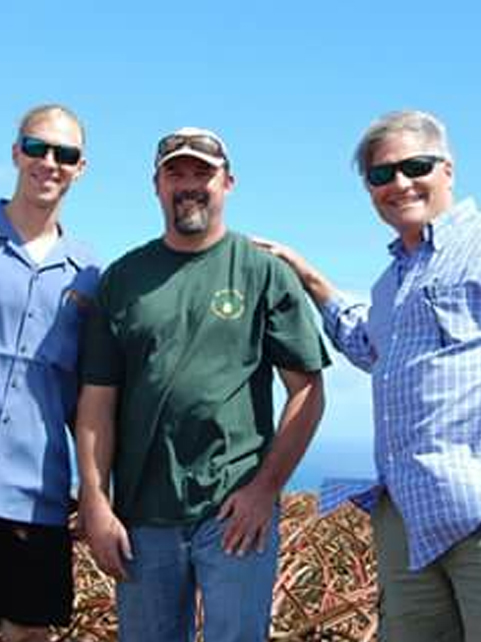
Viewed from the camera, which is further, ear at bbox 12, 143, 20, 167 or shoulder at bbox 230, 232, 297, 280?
ear at bbox 12, 143, 20, 167

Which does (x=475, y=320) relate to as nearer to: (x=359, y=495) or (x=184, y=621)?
(x=359, y=495)

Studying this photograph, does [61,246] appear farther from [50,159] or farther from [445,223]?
[445,223]

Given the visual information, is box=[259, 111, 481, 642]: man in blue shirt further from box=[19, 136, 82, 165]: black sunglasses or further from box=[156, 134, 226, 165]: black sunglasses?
box=[19, 136, 82, 165]: black sunglasses

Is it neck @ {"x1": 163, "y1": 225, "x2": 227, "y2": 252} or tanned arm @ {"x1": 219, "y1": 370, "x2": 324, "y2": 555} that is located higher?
neck @ {"x1": 163, "y1": 225, "x2": 227, "y2": 252}

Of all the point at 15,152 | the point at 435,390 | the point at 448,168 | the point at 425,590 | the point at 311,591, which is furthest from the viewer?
the point at 311,591

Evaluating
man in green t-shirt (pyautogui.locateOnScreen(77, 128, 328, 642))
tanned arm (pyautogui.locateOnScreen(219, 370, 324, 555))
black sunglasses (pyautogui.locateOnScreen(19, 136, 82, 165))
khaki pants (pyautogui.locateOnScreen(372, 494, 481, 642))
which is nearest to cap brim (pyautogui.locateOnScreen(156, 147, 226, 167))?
man in green t-shirt (pyautogui.locateOnScreen(77, 128, 328, 642))

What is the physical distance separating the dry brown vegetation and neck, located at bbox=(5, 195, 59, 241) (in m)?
1.36

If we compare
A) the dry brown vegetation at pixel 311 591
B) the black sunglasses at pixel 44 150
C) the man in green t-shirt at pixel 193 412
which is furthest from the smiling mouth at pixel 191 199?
the dry brown vegetation at pixel 311 591

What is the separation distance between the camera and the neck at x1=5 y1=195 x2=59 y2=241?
4344 millimetres

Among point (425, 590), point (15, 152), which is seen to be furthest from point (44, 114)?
point (425, 590)

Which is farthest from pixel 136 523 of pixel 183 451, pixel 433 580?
pixel 433 580

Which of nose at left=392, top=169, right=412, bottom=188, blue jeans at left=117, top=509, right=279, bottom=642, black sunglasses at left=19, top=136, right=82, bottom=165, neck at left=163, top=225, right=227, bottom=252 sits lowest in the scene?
blue jeans at left=117, top=509, right=279, bottom=642

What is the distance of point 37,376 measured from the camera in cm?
425

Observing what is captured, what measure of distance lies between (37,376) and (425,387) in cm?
125
